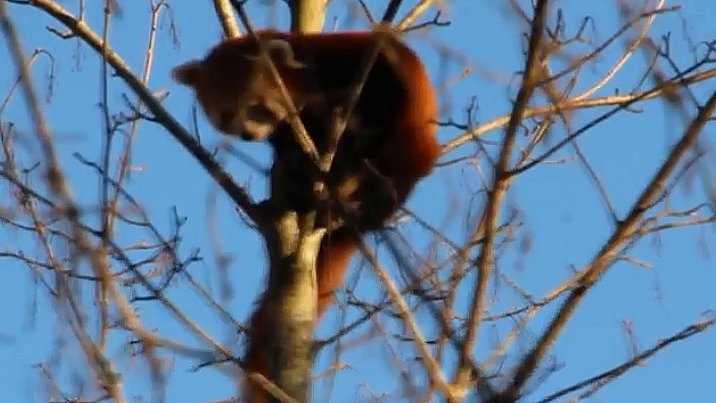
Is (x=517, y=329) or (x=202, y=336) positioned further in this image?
(x=517, y=329)

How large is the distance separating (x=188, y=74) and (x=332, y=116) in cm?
242

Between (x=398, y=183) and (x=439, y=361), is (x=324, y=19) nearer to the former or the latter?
(x=398, y=183)

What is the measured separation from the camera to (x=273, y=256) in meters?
2.77

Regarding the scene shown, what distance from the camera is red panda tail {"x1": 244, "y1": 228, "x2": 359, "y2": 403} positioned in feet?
8.49

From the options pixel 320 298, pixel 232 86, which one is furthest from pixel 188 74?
pixel 320 298

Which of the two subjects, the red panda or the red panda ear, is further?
the red panda ear

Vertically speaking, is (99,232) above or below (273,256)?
below

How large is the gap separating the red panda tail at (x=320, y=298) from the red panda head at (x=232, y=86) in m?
0.40

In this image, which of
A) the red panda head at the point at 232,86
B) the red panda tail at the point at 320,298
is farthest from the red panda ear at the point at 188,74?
the red panda tail at the point at 320,298

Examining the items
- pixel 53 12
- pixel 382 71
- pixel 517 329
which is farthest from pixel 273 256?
pixel 382 71

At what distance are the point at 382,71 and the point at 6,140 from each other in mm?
2249

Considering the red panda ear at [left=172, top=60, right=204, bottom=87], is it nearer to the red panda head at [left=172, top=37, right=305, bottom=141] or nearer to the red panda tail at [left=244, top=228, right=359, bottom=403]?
the red panda head at [left=172, top=37, right=305, bottom=141]

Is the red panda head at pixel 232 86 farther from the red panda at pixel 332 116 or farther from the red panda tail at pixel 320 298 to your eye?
the red panda tail at pixel 320 298

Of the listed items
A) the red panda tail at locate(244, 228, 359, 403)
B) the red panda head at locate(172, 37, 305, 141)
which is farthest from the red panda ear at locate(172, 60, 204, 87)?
the red panda tail at locate(244, 228, 359, 403)
